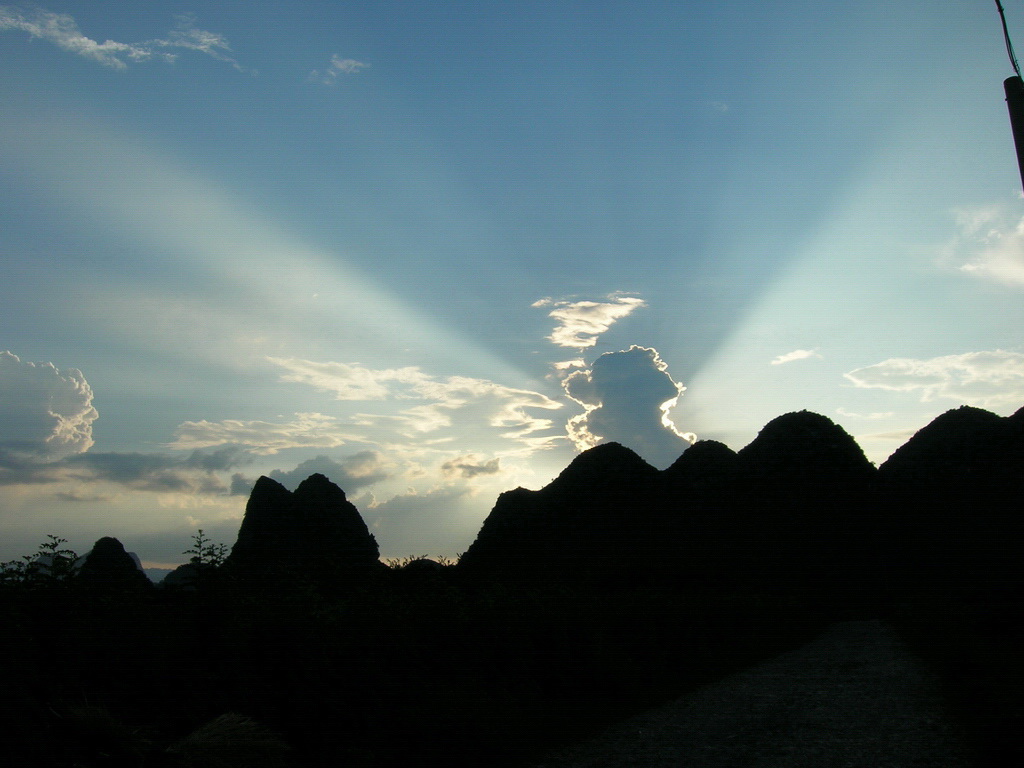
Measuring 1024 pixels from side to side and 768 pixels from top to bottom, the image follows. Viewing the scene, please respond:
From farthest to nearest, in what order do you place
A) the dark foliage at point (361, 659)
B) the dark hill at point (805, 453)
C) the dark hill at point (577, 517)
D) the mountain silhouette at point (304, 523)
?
the dark hill at point (805, 453) < the dark hill at point (577, 517) < the mountain silhouette at point (304, 523) < the dark foliage at point (361, 659)

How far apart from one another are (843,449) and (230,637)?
79.2m

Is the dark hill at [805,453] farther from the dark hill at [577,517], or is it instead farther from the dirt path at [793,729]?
the dirt path at [793,729]

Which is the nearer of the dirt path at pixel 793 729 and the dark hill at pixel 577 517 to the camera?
the dirt path at pixel 793 729

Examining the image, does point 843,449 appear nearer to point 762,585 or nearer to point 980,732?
point 762,585

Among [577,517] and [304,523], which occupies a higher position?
[577,517]

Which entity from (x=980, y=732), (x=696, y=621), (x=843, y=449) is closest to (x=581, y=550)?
(x=843, y=449)

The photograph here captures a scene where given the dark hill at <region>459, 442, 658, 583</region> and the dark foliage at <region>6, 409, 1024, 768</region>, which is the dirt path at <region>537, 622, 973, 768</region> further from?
the dark hill at <region>459, 442, 658, 583</region>

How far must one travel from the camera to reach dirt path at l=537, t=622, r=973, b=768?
28.9 feet

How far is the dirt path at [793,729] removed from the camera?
8.82 meters

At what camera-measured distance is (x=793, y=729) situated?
10.5m

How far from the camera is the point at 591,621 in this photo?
46.9ft

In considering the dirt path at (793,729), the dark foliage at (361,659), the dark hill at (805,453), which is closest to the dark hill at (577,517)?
the dark hill at (805,453)

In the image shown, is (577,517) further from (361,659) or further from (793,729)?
(361,659)

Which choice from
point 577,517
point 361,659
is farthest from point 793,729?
point 577,517
